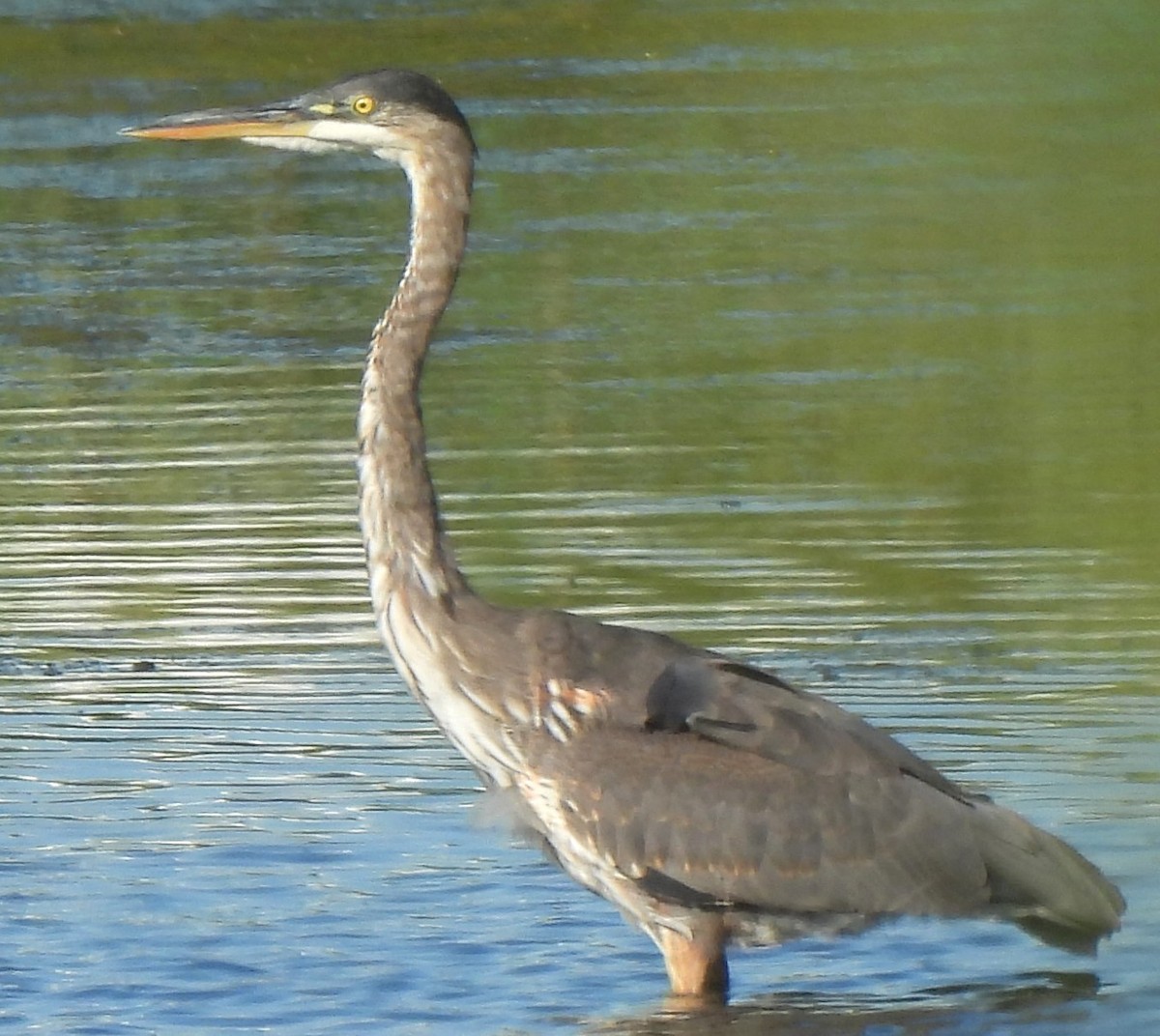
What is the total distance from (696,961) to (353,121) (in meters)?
2.41

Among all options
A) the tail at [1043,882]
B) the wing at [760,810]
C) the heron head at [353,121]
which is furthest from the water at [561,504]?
the heron head at [353,121]

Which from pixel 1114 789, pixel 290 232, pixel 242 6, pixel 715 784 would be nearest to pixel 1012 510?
pixel 1114 789

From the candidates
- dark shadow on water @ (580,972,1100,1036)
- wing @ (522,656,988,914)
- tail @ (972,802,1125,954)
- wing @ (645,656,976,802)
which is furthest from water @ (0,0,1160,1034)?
wing @ (645,656,976,802)

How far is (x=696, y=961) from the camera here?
772 centimetres

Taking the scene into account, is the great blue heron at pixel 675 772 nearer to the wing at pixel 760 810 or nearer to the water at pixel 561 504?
the wing at pixel 760 810

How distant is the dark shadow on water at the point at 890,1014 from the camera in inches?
296

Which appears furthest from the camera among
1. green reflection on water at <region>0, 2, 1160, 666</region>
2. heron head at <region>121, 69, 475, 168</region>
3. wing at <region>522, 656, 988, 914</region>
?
green reflection on water at <region>0, 2, 1160, 666</region>

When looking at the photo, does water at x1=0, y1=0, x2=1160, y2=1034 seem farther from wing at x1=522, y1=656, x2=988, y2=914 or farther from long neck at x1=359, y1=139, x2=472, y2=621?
long neck at x1=359, y1=139, x2=472, y2=621

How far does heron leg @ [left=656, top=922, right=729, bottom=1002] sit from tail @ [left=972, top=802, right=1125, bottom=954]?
74 centimetres

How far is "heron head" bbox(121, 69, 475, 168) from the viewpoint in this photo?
7.84m

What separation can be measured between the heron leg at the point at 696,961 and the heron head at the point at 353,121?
216 centimetres

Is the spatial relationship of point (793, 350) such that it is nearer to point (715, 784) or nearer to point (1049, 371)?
point (1049, 371)

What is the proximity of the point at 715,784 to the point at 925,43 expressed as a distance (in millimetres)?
19375

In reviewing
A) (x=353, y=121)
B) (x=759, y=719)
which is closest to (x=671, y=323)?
(x=353, y=121)
